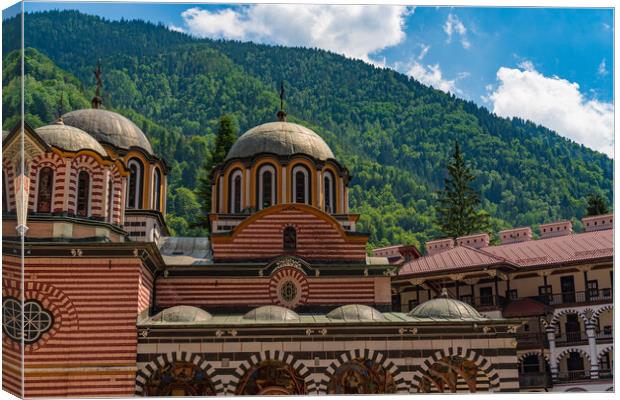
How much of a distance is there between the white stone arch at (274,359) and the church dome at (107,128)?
432 inches

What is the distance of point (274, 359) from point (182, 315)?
9.93 ft

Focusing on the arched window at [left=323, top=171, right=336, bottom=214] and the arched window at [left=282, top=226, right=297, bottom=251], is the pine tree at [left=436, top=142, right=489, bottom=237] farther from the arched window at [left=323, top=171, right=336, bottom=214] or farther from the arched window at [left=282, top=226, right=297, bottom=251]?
the arched window at [left=282, top=226, right=297, bottom=251]

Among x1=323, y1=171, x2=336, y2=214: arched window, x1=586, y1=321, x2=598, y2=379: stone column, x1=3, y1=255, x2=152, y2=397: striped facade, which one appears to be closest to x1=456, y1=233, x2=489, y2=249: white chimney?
x1=586, y1=321, x2=598, y2=379: stone column

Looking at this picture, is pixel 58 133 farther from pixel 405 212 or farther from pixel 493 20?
pixel 405 212

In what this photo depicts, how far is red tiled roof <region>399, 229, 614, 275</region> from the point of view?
32438mm

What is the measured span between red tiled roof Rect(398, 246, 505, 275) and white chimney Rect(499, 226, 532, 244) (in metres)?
3.61

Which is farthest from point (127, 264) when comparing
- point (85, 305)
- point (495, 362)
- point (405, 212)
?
point (405, 212)

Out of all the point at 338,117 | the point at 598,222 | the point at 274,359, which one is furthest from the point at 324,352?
the point at 338,117

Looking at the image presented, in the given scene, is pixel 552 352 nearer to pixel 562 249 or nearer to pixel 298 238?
pixel 562 249

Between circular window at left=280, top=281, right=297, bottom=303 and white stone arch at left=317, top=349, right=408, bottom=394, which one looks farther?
circular window at left=280, top=281, right=297, bottom=303

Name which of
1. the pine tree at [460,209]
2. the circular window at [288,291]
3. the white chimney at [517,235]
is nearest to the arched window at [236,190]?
the circular window at [288,291]

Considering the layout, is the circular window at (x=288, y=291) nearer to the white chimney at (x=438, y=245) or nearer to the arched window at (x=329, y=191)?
the arched window at (x=329, y=191)

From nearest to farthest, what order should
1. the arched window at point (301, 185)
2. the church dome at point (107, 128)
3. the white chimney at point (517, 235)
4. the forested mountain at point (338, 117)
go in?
the arched window at point (301, 185) → the church dome at point (107, 128) → the forested mountain at point (338, 117) → the white chimney at point (517, 235)

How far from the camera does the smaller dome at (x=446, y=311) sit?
23.3 meters
